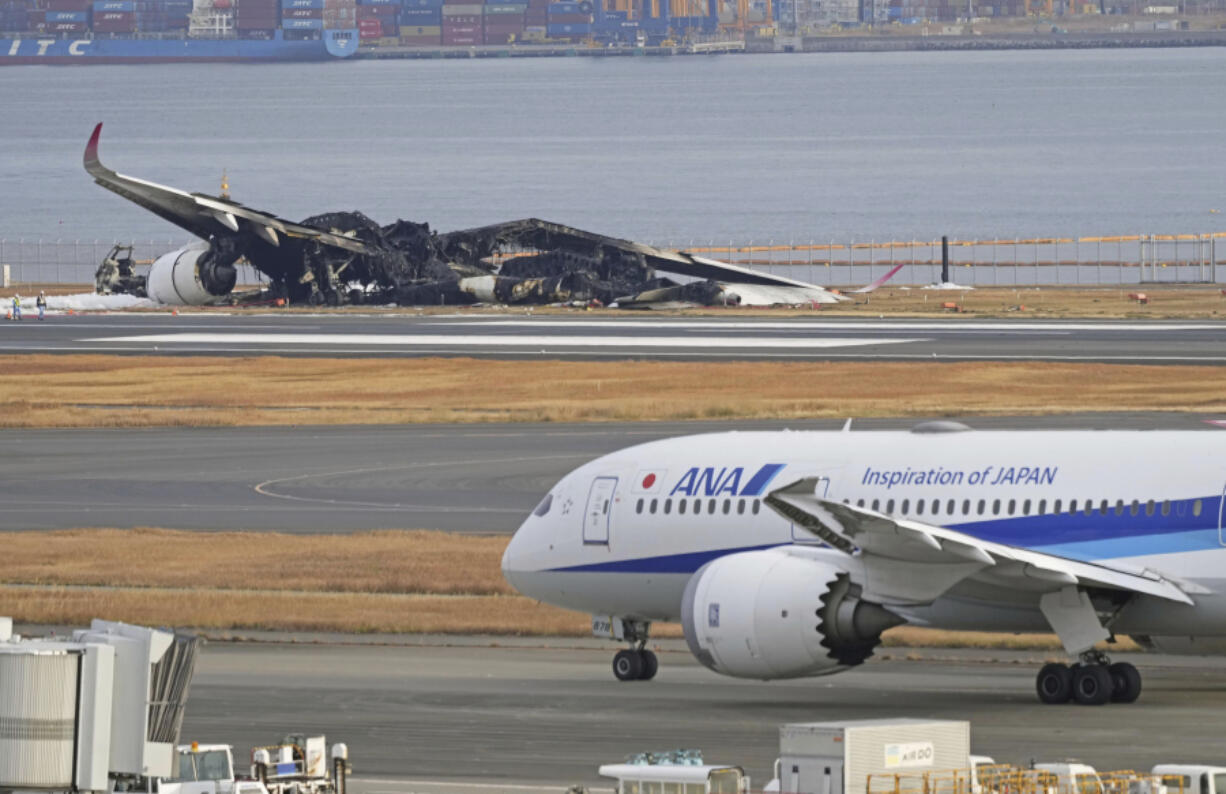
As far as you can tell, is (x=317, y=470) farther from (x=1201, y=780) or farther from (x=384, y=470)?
(x=1201, y=780)

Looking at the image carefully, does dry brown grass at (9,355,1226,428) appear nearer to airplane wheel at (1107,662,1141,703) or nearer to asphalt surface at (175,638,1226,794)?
asphalt surface at (175,638,1226,794)

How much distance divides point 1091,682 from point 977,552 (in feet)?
9.93

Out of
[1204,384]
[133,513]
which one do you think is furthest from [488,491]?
[1204,384]

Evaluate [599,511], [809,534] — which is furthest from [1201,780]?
[599,511]

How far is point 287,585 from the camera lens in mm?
49719

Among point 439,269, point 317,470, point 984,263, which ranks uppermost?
point 317,470

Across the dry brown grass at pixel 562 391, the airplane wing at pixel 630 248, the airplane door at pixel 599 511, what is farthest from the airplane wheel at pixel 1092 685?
the airplane wing at pixel 630 248

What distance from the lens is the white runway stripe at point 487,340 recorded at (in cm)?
10006

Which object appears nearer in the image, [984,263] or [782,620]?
[782,620]

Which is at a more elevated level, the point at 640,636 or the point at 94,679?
the point at 94,679

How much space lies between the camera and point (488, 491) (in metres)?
62.3

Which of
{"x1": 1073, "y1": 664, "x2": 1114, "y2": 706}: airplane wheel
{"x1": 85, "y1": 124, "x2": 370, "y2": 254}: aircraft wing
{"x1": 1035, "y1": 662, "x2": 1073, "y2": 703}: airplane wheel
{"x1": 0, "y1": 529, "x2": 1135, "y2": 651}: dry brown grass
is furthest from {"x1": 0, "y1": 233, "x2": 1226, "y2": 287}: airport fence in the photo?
{"x1": 1073, "y1": 664, "x2": 1114, "y2": 706}: airplane wheel

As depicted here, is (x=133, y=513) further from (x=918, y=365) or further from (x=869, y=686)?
(x=918, y=365)

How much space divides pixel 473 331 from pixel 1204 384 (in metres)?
42.5
